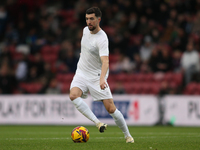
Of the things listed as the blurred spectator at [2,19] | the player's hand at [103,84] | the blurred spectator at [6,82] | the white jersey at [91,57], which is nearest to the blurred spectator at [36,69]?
the blurred spectator at [6,82]

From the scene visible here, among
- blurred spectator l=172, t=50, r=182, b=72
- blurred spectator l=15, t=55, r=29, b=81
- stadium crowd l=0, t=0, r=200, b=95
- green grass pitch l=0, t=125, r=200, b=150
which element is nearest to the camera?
green grass pitch l=0, t=125, r=200, b=150

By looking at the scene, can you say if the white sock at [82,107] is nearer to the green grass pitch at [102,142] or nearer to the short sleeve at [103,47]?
the green grass pitch at [102,142]

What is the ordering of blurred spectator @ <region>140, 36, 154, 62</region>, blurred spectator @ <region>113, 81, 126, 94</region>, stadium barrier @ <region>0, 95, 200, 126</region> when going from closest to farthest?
1. stadium barrier @ <region>0, 95, 200, 126</region>
2. blurred spectator @ <region>113, 81, 126, 94</region>
3. blurred spectator @ <region>140, 36, 154, 62</region>

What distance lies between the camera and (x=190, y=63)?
534 inches

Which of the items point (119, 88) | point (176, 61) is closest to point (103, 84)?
point (119, 88)

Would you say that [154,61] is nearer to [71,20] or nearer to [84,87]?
[71,20]

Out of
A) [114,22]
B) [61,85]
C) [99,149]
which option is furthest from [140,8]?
[99,149]

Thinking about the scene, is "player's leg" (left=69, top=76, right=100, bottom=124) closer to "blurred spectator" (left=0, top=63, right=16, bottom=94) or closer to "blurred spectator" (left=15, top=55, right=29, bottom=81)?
"blurred spectator" (left=0, top=63, right=16, bottom=94)

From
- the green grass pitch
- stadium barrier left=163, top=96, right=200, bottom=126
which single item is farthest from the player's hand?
stadium barrier left=163, top=96, right=200, bottom=126

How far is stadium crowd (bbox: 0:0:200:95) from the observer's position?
14008mm

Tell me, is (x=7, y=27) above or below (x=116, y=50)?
above

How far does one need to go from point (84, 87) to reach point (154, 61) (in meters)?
7.69

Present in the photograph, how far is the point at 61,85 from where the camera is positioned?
1492cm

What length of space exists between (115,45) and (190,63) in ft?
11.3
